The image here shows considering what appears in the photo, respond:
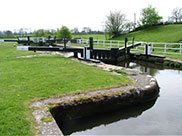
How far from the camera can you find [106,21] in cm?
3409

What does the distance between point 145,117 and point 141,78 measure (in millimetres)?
2297

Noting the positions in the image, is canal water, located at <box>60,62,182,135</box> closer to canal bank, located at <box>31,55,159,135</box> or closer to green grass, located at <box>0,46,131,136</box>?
canal bank, located at <box>31,55,159,135</box>

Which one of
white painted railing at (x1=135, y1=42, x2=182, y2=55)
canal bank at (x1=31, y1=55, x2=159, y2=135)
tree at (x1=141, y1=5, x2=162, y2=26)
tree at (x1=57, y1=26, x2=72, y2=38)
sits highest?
tree at (x1=141, y1=5, x2=162, y2=26)

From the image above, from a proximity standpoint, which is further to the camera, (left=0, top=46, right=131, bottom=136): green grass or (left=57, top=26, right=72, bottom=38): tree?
(left=57, top=26, right=72, bottom=38): tree

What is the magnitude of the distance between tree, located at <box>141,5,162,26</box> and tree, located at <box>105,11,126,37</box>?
5.49m

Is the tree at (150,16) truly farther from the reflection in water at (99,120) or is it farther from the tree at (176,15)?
the reflection in water at (99,120)

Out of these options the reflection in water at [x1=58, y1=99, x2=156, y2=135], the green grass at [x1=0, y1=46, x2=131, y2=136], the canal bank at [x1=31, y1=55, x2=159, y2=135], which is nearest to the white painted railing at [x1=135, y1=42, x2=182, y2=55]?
the canal bank at [x1=31, y1=55, x2=159, y2=135]

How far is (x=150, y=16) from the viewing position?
3666 cm

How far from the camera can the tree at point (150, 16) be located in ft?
120

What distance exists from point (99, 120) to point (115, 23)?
102ft

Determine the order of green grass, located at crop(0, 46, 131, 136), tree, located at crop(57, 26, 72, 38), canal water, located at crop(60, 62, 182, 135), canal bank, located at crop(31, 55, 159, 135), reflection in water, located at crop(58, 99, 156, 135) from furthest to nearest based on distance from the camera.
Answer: tree, located at crop(57, 26, 72, 38) < reflection in water, located at crop(58, 99, 156, 135) < canal water, located at crop(60, 62, 182, 135) < canal bank, located at crop(31, 55, 159, 135) < green grass, located at crop(0, 46, 131, 136)

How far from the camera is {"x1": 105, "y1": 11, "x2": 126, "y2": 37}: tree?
3366cm

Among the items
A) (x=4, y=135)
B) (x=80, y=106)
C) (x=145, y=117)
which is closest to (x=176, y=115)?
(x=145, y=117)

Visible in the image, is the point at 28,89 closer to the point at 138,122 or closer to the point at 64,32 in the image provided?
the point at 138,122
